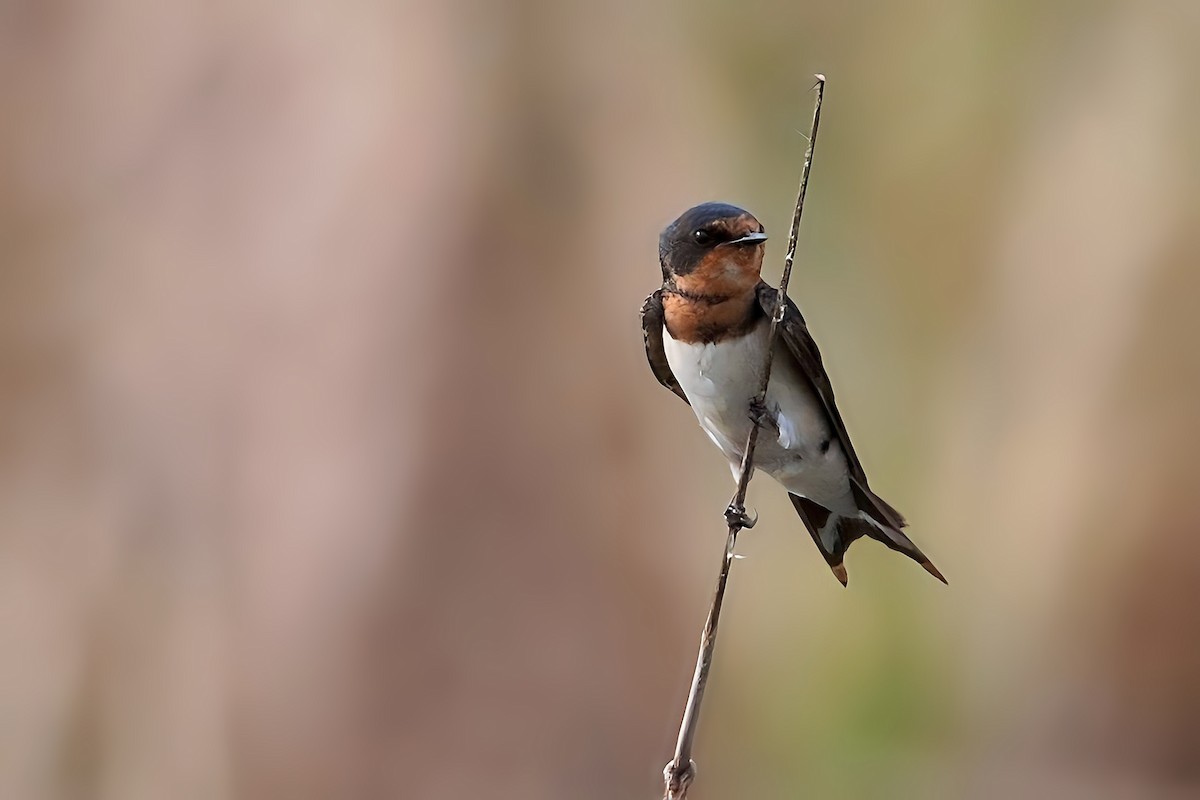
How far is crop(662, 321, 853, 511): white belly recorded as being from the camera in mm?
1186

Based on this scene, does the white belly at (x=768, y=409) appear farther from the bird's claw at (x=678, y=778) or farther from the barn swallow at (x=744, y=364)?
the bird's claw at (x=678, y=778)

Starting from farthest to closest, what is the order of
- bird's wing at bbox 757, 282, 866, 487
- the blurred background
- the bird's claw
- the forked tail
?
1. the blurred background
2. the forked tail
3. bird's wing at bbox 757, 282, 866, 487
4. the bird's claw

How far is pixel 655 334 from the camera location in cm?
127

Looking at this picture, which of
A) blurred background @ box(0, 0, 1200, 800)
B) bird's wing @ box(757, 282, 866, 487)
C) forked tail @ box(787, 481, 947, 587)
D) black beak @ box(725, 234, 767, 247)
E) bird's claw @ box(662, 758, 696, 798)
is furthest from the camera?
blurred background @ box(0, 0, 1200, 800)

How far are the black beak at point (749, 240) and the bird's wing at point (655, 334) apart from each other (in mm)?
183

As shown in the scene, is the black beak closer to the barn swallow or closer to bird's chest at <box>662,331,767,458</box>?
the barn swallow

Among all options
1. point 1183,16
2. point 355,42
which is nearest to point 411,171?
point 355,42

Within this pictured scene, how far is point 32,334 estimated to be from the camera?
1940 millimetres

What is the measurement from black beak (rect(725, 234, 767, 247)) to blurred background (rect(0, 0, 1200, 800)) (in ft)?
2.66

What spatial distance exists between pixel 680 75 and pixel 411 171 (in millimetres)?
490

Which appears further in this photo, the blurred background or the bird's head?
the blurred background

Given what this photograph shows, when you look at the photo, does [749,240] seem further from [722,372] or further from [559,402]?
[559,402]

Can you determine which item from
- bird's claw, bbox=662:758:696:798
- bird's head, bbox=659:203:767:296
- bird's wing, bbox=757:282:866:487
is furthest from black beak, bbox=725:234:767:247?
bird's claw, bbox=662:758:696:798

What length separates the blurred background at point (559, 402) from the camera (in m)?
1.87
